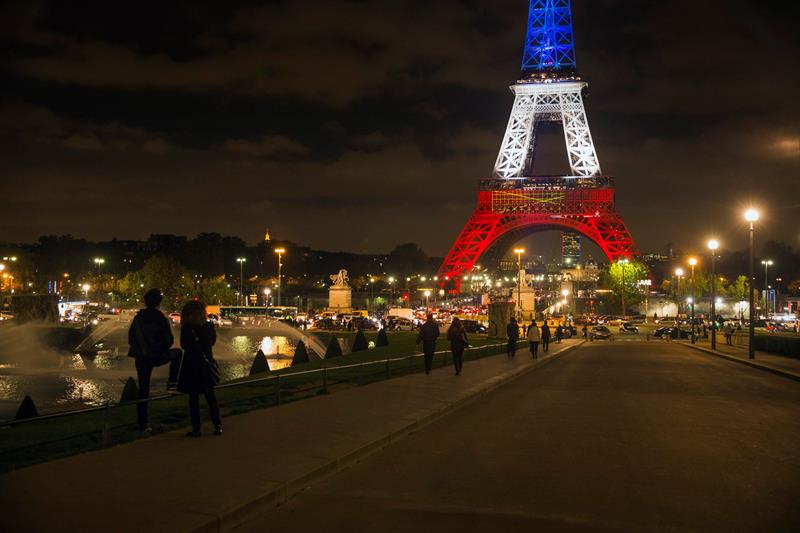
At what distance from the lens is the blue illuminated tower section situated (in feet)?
304

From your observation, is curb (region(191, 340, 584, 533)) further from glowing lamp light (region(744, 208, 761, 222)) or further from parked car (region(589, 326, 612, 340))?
parked car (region(589, 326, 612, 340))

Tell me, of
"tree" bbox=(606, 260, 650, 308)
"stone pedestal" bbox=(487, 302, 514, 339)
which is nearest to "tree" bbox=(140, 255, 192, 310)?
"stone pedestal" bbox=(487, 302, 514, 339)

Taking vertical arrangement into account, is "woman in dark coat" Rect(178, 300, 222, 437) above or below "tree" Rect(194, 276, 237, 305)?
below

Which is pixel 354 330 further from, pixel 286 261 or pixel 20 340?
pixel 286 261

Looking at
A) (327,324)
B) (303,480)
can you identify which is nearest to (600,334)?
(327,324)

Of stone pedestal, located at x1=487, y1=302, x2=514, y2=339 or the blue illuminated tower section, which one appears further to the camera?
the blue illuminated tower section

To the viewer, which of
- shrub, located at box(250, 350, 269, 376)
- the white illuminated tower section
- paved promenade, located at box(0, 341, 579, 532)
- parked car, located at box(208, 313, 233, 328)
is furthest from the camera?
the white illuminated tower section

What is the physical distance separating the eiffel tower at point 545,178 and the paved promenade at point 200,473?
73207mm

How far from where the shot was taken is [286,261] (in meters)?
155

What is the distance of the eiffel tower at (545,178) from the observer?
8556 centimetres

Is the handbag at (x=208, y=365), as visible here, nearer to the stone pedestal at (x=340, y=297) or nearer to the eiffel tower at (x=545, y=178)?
the stone pedestal at (x=340, y=297)

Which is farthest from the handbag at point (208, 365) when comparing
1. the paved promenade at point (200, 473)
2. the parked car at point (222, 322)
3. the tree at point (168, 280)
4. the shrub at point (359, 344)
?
the tree at point (168, 280)

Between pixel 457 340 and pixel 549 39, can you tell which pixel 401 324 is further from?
pixel 549 39

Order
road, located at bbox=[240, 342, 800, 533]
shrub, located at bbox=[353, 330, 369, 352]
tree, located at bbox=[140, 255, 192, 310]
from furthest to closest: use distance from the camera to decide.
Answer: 1. tree, located at bbox=[140, 255, 192, 310]
2. shrub, located at bbox=[353, 330, 369, 352]
3. road, located at bbox=[240, 342, 800, 533]
